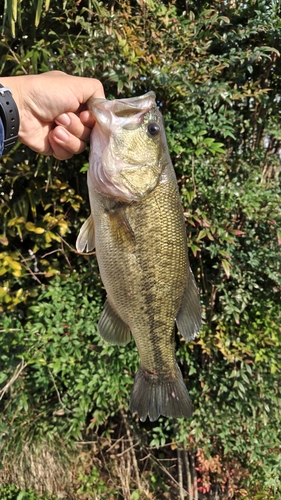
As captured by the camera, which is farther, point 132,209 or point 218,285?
point 218,285

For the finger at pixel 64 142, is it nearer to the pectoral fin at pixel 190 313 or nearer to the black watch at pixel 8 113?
the black watch at pixel 8 113

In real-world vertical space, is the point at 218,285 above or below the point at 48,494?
above

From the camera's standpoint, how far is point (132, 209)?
1706mm

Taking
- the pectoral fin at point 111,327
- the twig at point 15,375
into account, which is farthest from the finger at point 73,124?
the twig at point 15,375

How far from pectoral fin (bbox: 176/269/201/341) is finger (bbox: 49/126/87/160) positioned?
819 millimetres

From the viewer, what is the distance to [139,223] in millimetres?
1692

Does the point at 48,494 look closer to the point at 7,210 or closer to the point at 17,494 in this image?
the point at 17,494

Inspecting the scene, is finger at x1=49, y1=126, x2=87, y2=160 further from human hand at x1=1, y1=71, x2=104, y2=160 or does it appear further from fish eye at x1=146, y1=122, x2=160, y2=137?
fish eye at x1=146, y1=122, x2=160, y2=137

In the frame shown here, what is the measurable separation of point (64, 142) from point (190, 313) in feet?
3.30

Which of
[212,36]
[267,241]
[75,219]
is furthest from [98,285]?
[212,36]

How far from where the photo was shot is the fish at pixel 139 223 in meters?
1.69

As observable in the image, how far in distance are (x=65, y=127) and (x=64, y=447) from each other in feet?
8.96

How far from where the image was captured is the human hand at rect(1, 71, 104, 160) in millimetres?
1791

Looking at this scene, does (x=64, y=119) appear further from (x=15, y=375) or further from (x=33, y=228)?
(x=15, y=375)
